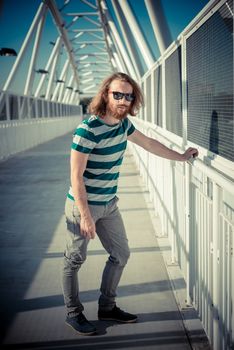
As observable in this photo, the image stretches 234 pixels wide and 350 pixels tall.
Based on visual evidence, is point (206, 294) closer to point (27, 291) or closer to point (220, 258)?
point (220, 258)

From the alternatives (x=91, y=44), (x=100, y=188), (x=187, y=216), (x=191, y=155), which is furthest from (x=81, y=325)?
(x=91, y=44)

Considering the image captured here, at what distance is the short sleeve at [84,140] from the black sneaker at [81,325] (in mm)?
1253

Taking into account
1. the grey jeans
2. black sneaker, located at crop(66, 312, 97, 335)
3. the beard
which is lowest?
black sneaker, located at crop(66, 312, 97, 335)

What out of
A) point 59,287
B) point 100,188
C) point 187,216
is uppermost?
point 100,188

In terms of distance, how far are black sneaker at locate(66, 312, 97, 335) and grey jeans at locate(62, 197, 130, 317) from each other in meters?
0.04

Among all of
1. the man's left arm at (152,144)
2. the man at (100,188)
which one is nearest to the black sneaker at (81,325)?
the man at (100,188)

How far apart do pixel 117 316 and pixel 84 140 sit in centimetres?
143

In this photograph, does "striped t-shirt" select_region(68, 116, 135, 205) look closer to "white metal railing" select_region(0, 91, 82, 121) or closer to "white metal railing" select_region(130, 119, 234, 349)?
"white metal railing" select_region(130, 119, 234, 349)

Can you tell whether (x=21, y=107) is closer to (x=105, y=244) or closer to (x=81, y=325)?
(x=105, y=244)

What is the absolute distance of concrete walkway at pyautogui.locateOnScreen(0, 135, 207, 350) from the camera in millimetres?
2916

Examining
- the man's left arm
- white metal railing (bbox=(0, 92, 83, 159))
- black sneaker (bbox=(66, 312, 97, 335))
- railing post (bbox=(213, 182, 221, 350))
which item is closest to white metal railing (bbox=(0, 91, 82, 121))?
white metal railing (bbox=(0, 92, 83, 159))

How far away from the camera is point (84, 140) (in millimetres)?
2611

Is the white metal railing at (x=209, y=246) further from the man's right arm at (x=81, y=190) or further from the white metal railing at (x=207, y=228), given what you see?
the man's right arm at (x=81, y=190)

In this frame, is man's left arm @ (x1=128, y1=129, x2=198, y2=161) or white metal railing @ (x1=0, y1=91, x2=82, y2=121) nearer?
man's left arm @ (x1=128, y1=129, x2=198, y2=161)
